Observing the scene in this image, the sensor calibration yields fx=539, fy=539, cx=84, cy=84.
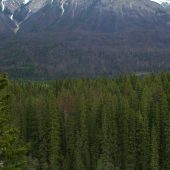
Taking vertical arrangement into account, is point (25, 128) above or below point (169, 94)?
below

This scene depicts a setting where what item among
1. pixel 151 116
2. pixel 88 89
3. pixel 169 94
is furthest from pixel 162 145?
pixel 88 89

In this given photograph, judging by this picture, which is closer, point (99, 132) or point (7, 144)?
point (7, 144)

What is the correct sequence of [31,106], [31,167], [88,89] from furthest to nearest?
[88,89]
[31,106]
[31,167]

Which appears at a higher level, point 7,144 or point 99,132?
point 7,144

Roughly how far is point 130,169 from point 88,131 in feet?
37.1

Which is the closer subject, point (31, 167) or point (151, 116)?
point (31, 167)

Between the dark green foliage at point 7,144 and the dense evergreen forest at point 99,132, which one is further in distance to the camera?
the dense evergreen forest at point 99,132

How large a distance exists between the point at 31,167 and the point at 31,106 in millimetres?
22391

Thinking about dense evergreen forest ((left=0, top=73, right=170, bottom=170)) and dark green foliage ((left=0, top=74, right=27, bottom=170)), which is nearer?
dark green foliage ((left=0, top=74, right=27, bottom=170))

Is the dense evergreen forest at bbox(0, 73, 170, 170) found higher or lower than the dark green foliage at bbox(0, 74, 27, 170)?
lower

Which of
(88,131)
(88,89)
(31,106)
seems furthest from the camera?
(88,89)

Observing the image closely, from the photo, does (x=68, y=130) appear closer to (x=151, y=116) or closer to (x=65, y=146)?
(x=65, y=146)

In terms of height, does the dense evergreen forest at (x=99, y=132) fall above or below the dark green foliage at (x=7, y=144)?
below

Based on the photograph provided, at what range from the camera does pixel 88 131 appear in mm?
92312
